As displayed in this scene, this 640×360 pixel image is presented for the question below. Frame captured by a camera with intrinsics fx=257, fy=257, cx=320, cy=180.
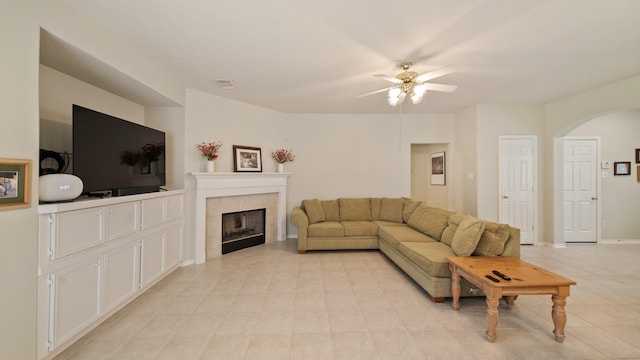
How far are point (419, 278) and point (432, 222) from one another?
1.20 meters

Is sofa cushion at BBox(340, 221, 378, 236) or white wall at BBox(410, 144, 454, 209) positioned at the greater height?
white wall at BBox(410, 144, 454, 209)

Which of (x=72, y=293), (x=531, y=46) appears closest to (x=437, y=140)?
(x=531, y=46)

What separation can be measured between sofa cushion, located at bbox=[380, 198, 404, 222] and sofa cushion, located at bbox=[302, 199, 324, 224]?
1.25 m

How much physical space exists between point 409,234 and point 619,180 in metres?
4.81

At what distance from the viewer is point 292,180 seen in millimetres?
5637

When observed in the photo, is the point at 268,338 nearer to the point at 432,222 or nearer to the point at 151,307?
the point at 151,307

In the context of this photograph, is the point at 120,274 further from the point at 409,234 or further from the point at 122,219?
the point at 409,234

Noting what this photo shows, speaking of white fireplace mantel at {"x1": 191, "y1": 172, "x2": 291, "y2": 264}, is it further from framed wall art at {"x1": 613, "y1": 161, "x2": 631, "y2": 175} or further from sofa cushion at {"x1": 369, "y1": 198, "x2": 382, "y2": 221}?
framed wall art at {"x1": 613, "y1": 161, "x2": 631, "y2": 175}

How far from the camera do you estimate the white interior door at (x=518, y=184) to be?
16.1 feet

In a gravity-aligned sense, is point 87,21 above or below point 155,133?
above

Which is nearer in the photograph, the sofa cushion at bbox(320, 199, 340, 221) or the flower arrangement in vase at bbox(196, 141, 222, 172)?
the flower arrangement in vase at bbox(196, 141, 222, 172)

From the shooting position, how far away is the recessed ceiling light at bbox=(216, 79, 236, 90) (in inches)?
145

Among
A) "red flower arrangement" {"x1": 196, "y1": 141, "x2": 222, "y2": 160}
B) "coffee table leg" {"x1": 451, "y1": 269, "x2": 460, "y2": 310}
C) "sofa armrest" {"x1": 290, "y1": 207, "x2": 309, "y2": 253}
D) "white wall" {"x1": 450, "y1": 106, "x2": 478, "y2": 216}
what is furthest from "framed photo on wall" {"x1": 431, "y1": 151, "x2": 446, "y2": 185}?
"red flower arrangement" {"x1": 196, "y1": 141, "x2": 222, "y2": 160}

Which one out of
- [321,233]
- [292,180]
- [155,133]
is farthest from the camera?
[292,180]
